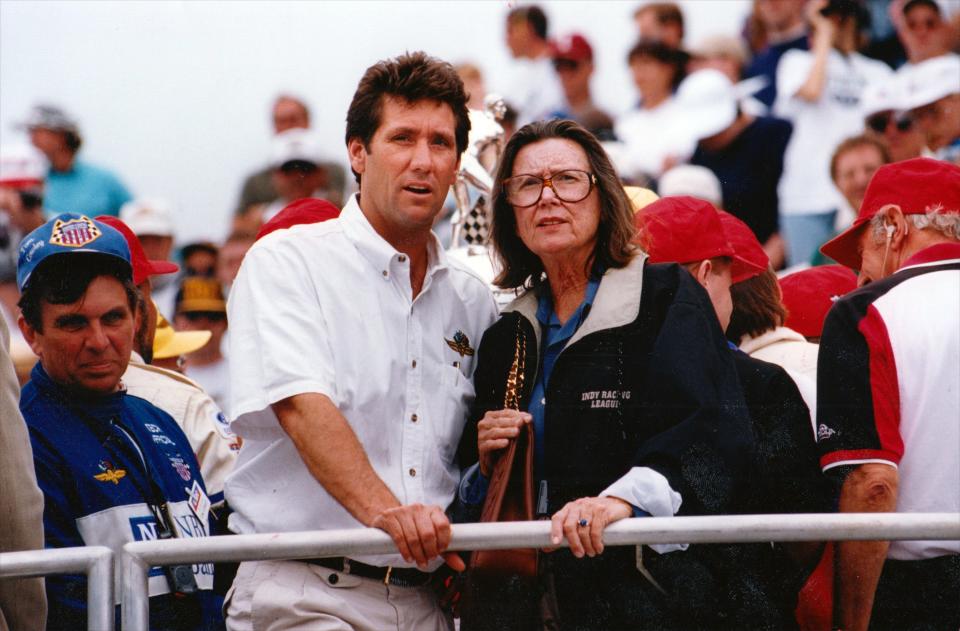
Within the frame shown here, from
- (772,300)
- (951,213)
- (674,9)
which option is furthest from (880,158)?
(951,213)

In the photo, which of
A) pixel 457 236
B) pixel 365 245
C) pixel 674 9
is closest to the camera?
pixel 365 245

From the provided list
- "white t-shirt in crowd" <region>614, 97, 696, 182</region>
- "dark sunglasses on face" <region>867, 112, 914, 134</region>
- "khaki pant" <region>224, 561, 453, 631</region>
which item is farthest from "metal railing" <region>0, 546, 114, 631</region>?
"dark sunglasses on face" <region>867, 112, 914, 134</region>

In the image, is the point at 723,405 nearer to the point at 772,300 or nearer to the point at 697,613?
the point at 697,613

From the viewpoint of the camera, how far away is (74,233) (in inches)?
168

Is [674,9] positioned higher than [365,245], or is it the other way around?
[674,9]

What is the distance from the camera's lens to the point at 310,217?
16.5 feet

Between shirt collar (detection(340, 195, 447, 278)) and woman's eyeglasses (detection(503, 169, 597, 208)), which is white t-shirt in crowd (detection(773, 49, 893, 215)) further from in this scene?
shirt collar (detection(340, 195, 447, 278))

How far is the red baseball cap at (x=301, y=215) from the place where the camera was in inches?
197

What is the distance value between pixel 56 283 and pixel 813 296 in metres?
2.61

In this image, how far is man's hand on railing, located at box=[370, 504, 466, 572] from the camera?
11.0 feet

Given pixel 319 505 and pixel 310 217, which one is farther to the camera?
pixel 310 217

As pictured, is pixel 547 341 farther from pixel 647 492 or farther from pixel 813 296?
pixel 813 296

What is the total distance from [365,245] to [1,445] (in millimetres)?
1076

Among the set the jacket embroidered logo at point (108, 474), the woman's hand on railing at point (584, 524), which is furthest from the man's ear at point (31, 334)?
the woman's hand on railing at point (584, 524)
